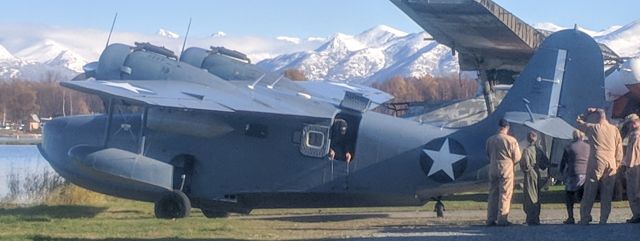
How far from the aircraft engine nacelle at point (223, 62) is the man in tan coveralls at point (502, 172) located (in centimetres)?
696

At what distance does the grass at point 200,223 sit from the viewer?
1585 cm

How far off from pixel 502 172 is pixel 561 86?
14.3 ft

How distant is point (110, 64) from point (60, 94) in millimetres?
56105

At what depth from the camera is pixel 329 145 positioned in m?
19.5

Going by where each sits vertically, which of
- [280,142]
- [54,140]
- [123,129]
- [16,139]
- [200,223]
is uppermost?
[280,142]

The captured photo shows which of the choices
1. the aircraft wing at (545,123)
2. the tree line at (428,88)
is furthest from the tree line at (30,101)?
the tree line at (428,88)

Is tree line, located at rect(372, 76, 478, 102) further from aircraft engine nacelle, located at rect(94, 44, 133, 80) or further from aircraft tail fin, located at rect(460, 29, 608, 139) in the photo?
aircraft tail fin, located at rect(460, 29, 608, 139)

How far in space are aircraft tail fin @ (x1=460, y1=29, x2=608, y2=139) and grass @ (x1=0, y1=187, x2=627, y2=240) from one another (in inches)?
90.5

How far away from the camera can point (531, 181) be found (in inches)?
679

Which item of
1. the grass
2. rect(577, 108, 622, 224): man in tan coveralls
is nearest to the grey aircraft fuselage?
the grass

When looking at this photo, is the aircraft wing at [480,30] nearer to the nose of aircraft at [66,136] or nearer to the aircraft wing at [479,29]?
the aircraft wing at [479,29]

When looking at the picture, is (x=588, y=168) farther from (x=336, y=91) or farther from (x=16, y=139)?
(x=16, y=139)

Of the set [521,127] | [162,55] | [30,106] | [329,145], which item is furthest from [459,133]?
[30,106]

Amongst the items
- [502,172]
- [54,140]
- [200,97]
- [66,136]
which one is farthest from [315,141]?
[54,140]
